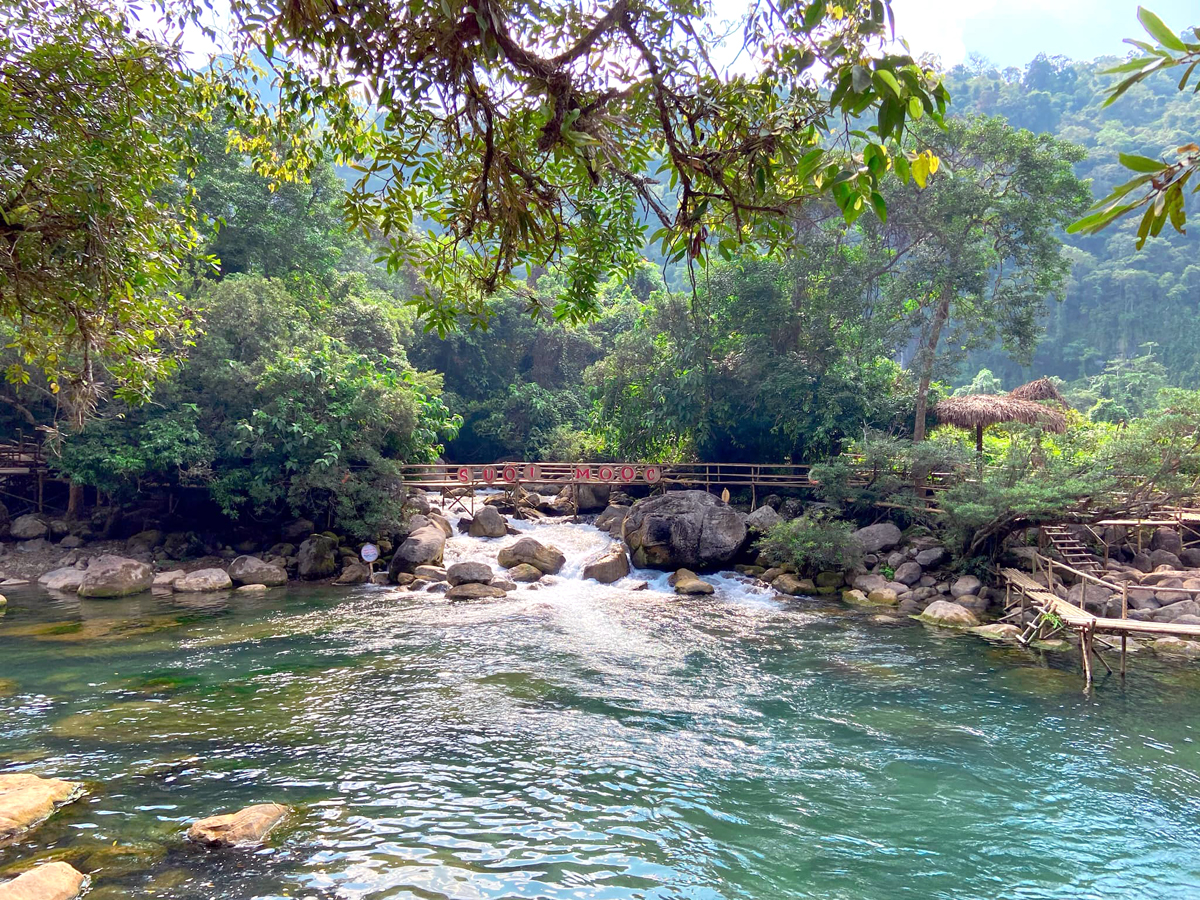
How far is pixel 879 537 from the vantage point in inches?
591

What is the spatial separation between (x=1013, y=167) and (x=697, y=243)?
16.1m

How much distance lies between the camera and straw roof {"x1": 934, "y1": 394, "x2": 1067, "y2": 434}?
15.3m

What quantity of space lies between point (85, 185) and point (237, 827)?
441cm

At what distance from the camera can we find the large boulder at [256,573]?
14609 millimetres

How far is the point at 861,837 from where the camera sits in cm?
562

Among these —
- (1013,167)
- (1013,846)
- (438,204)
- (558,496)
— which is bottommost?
(1013,846)

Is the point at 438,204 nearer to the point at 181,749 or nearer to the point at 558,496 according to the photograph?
the point at 181,749

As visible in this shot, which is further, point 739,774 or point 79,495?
point 79,495

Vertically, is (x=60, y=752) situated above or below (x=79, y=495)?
below

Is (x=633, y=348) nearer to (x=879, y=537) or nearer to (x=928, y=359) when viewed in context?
(x=928, y=359)

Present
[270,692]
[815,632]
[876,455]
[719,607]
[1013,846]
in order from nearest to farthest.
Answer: [1013,846]
[270,692]
[815,632]
[719,607]
[876,455]

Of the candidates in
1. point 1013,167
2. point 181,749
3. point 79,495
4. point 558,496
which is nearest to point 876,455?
point 1013,167

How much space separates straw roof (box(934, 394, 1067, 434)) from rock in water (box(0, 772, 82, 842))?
15935 millimetres

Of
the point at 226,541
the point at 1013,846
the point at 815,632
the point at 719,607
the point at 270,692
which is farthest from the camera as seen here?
the point at 226,541
